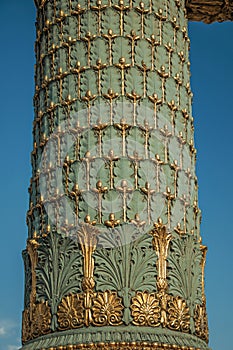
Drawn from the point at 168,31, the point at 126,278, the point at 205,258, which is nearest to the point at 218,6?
the point at 168,31

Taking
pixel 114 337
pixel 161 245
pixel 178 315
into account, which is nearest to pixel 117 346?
pixel 114 337

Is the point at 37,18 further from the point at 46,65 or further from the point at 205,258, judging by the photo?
the point at 205,258

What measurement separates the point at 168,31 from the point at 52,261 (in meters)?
4.33

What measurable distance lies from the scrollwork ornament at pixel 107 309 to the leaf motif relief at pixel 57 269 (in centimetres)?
38

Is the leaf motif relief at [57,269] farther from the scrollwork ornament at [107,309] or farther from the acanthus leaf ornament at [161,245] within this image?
the acanthus leaf ornament at [161,245]

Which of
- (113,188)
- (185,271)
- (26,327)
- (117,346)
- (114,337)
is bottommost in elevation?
(117,346)

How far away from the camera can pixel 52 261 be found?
12.2 meters

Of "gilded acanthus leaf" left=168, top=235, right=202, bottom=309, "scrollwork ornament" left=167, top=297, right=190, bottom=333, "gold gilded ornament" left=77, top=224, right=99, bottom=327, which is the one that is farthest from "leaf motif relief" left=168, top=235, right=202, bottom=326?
"gold gilded ornament" left=77, top=224, right=99, bottom=327

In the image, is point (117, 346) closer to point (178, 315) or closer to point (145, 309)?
point (145, 309)

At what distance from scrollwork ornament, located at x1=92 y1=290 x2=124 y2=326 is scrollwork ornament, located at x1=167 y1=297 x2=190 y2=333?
0.80 m

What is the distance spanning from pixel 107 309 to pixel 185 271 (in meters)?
1.50

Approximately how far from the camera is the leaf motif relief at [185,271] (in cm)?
1225

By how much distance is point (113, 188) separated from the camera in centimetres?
1221

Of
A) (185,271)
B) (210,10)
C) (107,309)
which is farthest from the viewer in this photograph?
(210,10)
